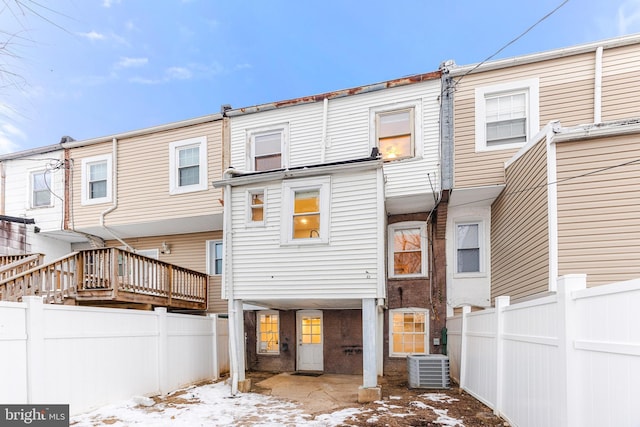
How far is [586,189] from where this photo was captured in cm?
591

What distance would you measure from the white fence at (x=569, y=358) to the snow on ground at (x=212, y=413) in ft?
3.75

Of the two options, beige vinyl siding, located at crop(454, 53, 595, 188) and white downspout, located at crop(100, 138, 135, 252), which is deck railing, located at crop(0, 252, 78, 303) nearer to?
white downspout, located at crop(100, 138, 135, 252)

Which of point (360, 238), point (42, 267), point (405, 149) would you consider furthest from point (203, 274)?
point (405, 149)

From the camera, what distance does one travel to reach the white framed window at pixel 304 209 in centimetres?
752

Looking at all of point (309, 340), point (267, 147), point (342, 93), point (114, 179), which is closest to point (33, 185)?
point (114, 179)

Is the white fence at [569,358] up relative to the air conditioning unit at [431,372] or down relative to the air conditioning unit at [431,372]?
up

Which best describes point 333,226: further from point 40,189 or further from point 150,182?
point 40,189

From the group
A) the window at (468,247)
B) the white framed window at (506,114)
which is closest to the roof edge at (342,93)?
the white framed window at (506,114)

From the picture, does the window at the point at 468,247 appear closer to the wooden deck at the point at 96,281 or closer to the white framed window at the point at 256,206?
the white framed window at the point at 256,206

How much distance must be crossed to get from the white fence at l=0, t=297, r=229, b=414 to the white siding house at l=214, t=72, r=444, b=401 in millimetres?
1452

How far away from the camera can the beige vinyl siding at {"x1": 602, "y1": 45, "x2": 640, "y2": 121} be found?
7239 mm

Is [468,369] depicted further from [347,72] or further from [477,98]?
[347,72]

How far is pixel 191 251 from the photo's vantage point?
12008mm

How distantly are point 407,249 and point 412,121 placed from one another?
11.8 feet
